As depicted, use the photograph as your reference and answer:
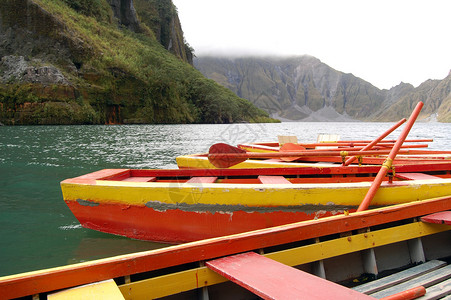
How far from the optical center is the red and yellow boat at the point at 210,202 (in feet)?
14.0

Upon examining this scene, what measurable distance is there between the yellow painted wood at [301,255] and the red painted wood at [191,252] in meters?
0.08

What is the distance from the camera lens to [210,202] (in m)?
4.41

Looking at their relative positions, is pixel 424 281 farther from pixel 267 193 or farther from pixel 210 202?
pixel 210 202

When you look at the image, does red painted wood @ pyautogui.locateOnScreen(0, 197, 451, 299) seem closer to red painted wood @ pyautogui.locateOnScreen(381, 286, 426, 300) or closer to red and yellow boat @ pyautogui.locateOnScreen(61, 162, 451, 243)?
red painted wood @ pyautogui.locateOnScreen(381, 286, 426, 300)

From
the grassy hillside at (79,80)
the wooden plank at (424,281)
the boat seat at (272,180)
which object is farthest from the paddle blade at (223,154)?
the grassy hillside at (79,80)

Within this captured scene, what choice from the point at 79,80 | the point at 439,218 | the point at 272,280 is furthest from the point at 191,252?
the point at 79,80

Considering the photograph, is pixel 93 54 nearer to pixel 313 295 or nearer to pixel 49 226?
pixel 49 226

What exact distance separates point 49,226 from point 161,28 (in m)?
129

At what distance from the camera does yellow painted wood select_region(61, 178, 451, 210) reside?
426 cm

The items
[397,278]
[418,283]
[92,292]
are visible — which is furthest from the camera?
[397,278]

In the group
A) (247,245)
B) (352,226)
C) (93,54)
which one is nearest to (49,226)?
(247,245)

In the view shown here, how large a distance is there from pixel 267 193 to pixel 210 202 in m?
0.79

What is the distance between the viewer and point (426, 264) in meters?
3.14

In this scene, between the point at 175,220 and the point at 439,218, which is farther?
the point at 175,220
